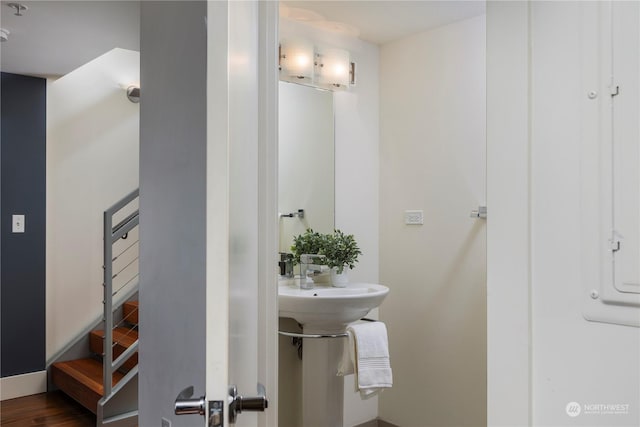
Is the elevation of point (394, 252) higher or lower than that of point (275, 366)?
higher

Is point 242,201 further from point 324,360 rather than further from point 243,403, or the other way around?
point 324,360

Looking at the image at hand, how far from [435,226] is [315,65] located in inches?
43.0

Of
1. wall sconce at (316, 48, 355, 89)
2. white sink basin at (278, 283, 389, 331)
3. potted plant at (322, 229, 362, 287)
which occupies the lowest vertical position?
white sink basin at (278, 283, 389, 331)

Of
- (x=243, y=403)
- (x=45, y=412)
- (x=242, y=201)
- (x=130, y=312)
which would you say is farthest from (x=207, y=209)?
(x=130, y=312)

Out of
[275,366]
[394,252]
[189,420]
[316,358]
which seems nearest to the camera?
[275,366]

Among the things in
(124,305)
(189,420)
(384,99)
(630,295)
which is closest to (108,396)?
(124,305)

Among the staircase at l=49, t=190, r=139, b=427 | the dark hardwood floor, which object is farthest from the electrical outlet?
the dark hardwood floor

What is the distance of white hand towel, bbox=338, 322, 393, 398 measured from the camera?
2264 millimetres

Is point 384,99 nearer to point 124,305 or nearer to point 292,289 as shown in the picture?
point 292,289

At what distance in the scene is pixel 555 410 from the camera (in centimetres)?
118

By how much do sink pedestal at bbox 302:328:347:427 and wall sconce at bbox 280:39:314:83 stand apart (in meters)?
1.37

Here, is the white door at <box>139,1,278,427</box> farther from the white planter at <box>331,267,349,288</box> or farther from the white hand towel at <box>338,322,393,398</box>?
the white planter at <box>331,267,349,288</box>

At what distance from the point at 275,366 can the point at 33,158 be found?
9.71 ft

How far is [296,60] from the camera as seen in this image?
2.60m
